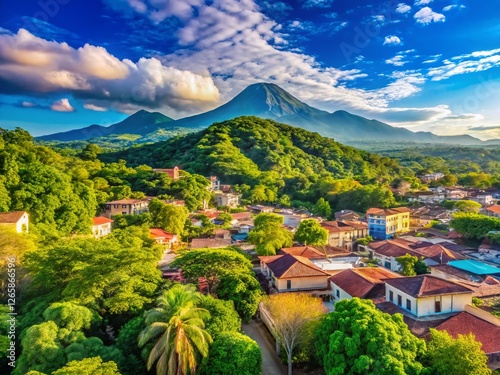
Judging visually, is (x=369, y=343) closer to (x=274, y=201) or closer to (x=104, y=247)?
(x=104, y=247)

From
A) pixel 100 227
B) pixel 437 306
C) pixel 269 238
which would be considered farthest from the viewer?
pixel 100 227

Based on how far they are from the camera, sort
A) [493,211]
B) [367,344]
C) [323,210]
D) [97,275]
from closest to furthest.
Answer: [367,344] → [97,275] → [493,211] → [323,210]

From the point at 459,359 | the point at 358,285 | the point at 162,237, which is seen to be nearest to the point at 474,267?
the point at 358,285

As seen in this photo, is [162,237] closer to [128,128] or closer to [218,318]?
[218,318]

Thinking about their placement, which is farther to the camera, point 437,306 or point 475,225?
point 475,225

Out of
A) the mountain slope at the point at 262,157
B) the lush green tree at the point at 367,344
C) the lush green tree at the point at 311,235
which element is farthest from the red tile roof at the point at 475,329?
the mountain slope at the point at 262,157

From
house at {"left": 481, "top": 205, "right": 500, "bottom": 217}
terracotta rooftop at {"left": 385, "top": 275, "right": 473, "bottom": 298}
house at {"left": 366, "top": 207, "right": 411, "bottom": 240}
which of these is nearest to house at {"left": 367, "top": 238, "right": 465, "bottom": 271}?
house at {"left": 366, "top": 207, "right": 411, "bottom": 240}

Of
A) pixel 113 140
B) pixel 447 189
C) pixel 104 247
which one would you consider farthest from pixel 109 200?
pixel 113 140
